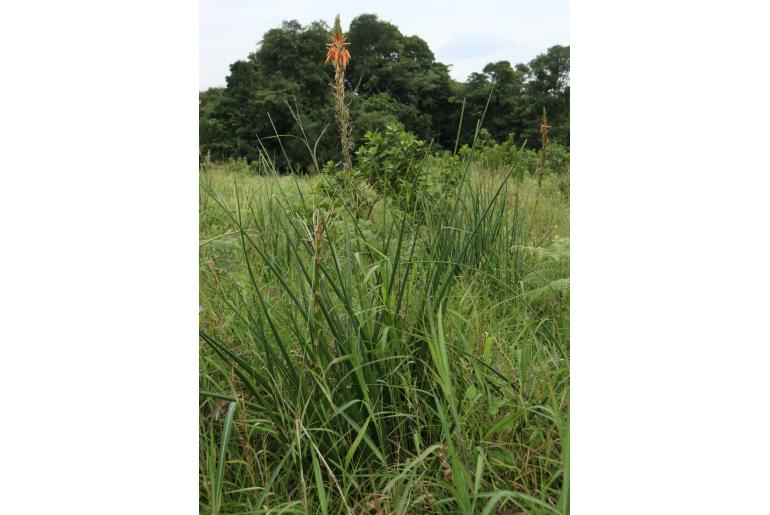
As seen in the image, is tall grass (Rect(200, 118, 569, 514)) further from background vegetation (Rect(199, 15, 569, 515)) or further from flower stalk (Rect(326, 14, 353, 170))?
flower stalk (Rect(326, 14, 353, 170))

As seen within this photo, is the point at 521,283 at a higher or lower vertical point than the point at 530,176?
lower

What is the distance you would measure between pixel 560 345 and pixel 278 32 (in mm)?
1259

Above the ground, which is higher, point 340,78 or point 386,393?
point 340,78

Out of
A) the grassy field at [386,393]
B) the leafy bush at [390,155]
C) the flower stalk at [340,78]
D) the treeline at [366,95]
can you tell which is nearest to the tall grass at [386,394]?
the grassy field at [386,393]

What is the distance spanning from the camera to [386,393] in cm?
145

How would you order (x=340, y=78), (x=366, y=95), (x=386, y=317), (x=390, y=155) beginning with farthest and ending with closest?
(x=390, y=155)
(x=366, y=95)
(x=340, y=78)
(x=386, y=317)

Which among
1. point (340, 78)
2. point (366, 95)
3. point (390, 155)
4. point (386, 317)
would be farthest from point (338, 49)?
point (390, 155)

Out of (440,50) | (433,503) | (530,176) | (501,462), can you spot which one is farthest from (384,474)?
(530,176)

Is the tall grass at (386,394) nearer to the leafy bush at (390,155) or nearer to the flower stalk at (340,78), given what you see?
the flower stalk at (340,78)

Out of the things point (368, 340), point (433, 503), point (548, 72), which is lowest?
point (433, 503)

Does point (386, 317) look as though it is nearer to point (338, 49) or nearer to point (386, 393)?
point (386, 393)

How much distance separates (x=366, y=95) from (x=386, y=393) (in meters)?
1.13
